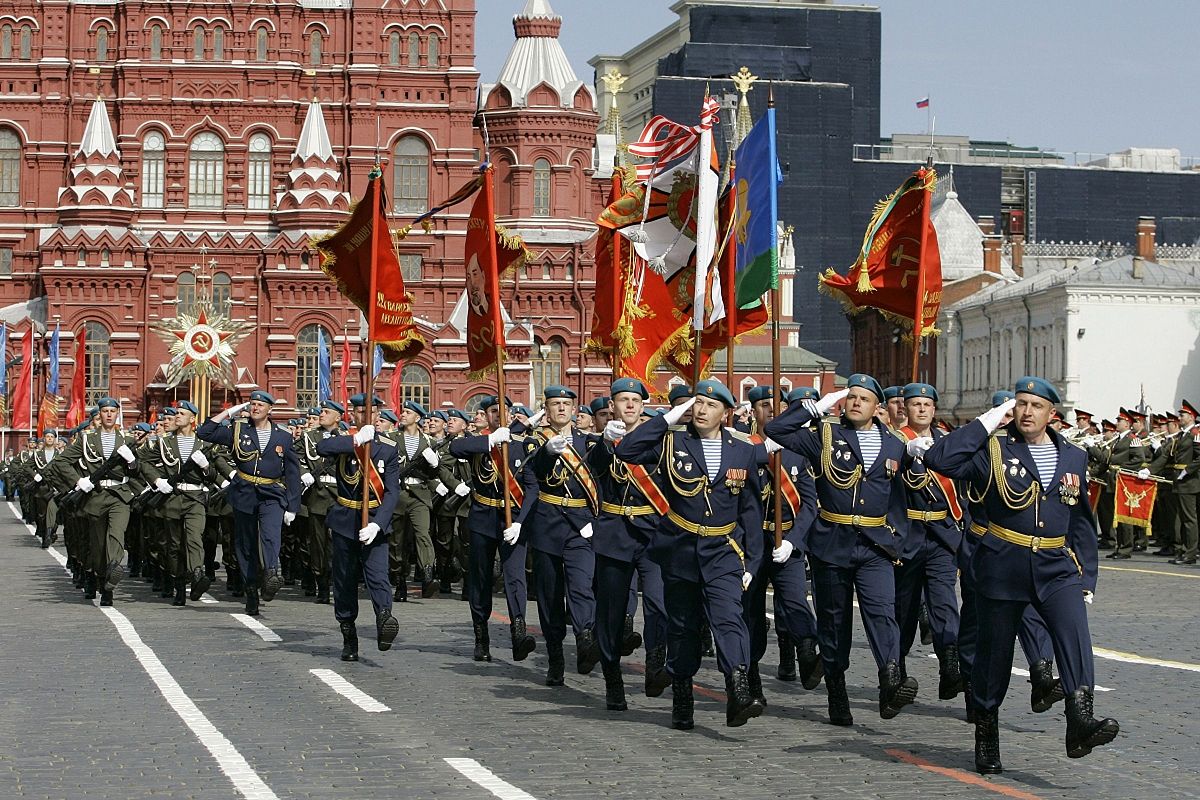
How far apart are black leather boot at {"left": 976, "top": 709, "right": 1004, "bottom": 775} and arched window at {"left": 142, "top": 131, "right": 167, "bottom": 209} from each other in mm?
67828

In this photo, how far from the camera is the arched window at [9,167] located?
248 feet

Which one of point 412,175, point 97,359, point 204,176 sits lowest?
point 97,359

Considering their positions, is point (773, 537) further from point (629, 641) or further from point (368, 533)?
point (368, 533)

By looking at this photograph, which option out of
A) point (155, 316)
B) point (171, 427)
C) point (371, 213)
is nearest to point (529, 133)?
point (155, 316)

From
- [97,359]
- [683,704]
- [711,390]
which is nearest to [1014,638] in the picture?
[683,704]

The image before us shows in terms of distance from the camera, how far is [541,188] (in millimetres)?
76312

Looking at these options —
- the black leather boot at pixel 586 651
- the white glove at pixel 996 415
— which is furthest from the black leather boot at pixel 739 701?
the black leather boot at pixel 586 651

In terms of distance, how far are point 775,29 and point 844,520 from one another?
10864cm

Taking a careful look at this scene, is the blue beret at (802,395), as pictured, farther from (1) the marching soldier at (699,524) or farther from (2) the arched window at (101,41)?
(2) the arched window at (101,41)

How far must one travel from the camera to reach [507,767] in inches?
381

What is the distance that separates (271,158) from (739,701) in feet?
218

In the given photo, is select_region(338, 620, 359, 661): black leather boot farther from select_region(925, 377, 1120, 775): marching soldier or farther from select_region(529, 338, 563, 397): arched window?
select_region(529, 338, 563, 397): arched window

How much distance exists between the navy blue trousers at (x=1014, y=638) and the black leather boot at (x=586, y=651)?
11.9 ft

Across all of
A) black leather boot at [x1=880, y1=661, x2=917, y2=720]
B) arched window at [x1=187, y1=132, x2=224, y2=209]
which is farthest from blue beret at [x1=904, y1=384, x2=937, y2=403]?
arched window at [x1=187, y1=132, x2=224, y2=209]
